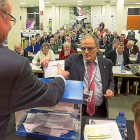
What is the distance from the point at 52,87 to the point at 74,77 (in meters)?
1.11

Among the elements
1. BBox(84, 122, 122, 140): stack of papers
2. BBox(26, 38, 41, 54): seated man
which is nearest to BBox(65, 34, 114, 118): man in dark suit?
BBox(84, 122, 122, 140): stack of papers

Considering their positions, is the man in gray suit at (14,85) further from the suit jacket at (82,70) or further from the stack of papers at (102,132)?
the suit jacket at (82,70)

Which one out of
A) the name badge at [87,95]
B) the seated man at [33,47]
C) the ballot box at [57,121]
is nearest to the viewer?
the ballot box at [57,121]

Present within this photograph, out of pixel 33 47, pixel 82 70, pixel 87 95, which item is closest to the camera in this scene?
pixel 87 95

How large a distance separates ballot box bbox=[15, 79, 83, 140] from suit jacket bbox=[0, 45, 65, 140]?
35cm

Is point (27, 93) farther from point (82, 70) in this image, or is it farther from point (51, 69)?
point (82, 70)

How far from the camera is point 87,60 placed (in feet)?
6.47

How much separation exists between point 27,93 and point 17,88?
50 millimetres

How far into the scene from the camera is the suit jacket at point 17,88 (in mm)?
680

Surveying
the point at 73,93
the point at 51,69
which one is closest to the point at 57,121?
the point at 73,93

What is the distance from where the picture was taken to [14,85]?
0.71 metres

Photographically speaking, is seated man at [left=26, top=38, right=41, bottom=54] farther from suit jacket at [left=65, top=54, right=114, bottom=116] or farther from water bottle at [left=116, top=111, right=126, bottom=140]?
water bottle at [left=116, top=111, right=126, bottom=140]

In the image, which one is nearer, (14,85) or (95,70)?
(14,85)

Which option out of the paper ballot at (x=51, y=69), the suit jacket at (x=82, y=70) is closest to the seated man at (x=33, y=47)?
the suit jacket at (x=82, y=70)
